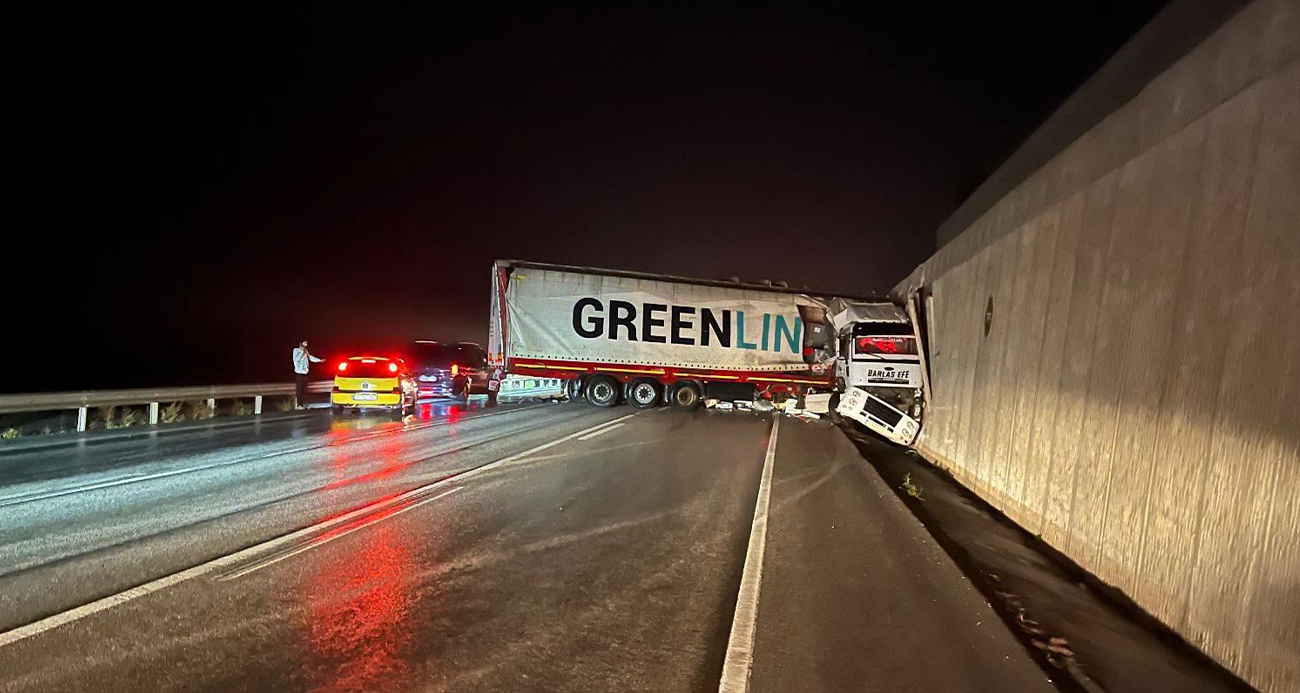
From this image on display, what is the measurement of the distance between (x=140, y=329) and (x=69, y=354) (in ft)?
46.9

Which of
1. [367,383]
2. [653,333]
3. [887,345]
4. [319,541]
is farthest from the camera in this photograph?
[653,333]

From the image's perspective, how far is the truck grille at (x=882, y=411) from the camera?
655 inches

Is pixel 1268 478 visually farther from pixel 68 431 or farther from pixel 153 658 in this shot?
pixel 68 431

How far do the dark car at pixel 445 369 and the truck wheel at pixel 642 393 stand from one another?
509 cm

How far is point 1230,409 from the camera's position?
4.96m

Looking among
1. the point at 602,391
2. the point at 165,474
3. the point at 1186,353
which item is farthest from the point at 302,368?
the point at 1186,353

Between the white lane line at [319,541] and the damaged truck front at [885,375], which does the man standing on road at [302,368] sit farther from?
the white lane line at [319,541]

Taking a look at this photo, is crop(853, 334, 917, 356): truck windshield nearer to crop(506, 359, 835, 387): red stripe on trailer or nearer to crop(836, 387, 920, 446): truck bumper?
crop(836, 387, 920, 446): truck bumper

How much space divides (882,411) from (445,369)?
598 inches

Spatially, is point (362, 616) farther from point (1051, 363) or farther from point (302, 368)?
point (302, 368)

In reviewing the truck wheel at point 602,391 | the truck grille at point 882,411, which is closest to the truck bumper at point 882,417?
the truck grille at point 882,411

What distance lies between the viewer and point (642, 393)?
83.6ft

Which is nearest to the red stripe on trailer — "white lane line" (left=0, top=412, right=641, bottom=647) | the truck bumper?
the truck bumper

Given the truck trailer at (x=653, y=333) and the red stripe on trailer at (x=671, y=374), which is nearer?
the truck trailer at (x=653, y=333)
